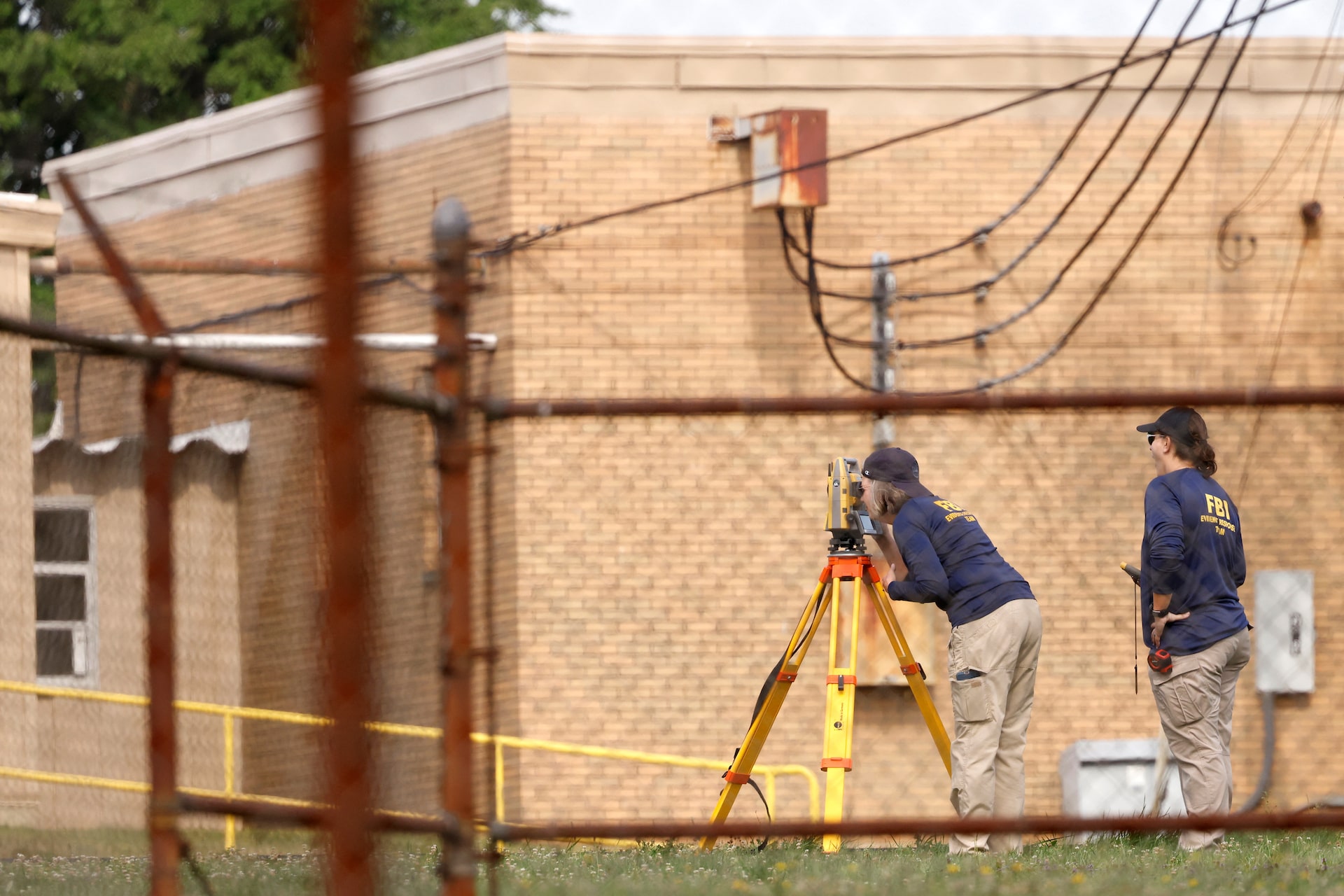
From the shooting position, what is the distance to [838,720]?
768 centimetres

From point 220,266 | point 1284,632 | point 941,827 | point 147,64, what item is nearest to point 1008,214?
point 1284,632

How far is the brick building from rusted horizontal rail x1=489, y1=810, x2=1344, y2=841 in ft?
25.2

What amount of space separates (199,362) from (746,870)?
3.14 meters

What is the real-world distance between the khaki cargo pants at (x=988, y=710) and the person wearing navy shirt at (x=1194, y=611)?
1.81ft

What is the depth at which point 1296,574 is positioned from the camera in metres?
13.3

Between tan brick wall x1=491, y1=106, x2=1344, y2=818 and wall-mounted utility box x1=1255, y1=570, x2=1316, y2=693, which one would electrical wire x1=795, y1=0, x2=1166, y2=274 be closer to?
tan brick wall x1=491, y1=106, x2=1344, y2=818

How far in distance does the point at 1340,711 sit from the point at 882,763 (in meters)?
3.34

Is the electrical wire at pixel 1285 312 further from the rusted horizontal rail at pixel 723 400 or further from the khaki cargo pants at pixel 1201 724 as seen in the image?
the rusted horizontal rail at pixel 723 400

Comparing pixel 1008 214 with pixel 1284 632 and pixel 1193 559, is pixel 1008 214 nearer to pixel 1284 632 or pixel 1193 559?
pixel 1284 632

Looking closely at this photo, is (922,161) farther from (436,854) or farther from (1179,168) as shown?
(436,854)

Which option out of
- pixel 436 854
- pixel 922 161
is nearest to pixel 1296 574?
pixel 922 161

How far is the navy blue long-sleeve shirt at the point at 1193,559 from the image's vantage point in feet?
23.9

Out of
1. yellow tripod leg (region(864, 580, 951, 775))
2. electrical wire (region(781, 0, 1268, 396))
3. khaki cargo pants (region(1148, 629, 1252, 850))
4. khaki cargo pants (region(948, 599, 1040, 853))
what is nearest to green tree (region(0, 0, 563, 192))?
electrical wire (region(781, 0, 1268, 396))

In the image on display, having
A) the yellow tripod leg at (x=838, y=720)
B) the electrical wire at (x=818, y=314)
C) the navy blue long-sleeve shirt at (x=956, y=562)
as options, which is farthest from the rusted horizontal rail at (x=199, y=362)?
the electrical wire at (x=818, y=314)
